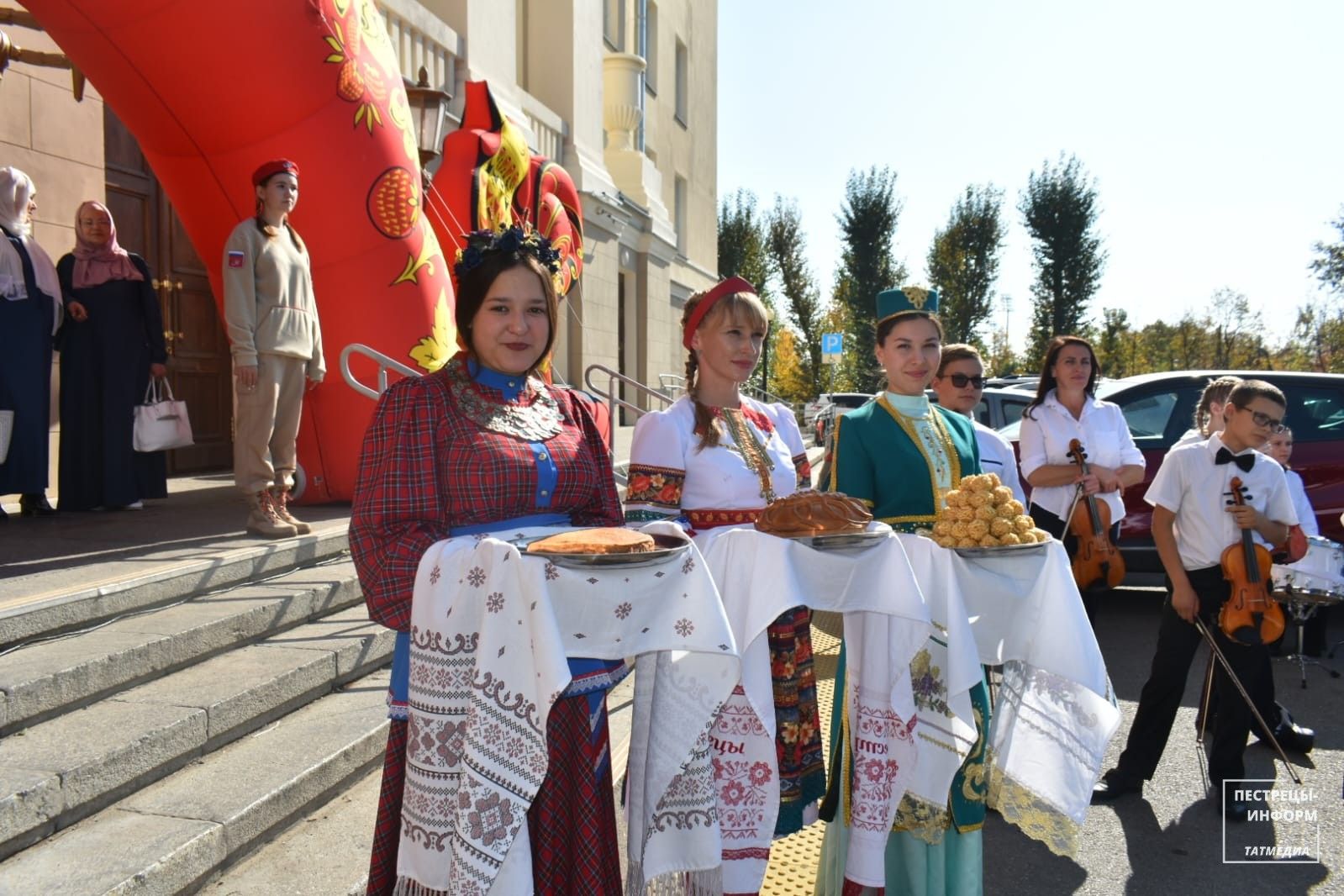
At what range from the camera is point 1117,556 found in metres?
4.79

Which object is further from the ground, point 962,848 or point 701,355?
point 701,355

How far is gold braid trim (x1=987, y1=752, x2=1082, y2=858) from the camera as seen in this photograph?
8.79 feet

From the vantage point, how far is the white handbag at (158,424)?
18.8ft

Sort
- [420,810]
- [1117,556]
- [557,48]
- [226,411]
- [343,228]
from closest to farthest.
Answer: [420,810]
[1117,556]
[343,228]
[226,411]
[557,48]

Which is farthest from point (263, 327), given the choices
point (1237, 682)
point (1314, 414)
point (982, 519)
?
point (1314, 414)

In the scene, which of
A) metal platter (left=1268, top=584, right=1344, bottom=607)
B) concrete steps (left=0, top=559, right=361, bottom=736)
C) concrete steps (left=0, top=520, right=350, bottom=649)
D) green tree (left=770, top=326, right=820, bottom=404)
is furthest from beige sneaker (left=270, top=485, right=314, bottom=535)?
green tree (left=770, top=326, right=820, bottom=404)

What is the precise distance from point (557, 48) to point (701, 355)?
1304 centimetres

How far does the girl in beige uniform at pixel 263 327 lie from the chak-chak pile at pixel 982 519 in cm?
387

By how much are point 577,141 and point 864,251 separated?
2931 cm

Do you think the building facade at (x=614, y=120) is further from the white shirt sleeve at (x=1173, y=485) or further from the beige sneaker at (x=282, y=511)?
the white shirt sleeve at (x=1173, y=485)

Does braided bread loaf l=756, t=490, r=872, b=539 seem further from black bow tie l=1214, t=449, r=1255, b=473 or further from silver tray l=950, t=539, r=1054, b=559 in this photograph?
black bow tie l=1214, t=449, r=1255, b=473

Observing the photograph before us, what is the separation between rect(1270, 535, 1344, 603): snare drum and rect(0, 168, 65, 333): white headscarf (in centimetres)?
693

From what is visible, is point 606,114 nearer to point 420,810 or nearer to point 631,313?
point 631,313

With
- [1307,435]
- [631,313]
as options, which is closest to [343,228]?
[1307,435]
